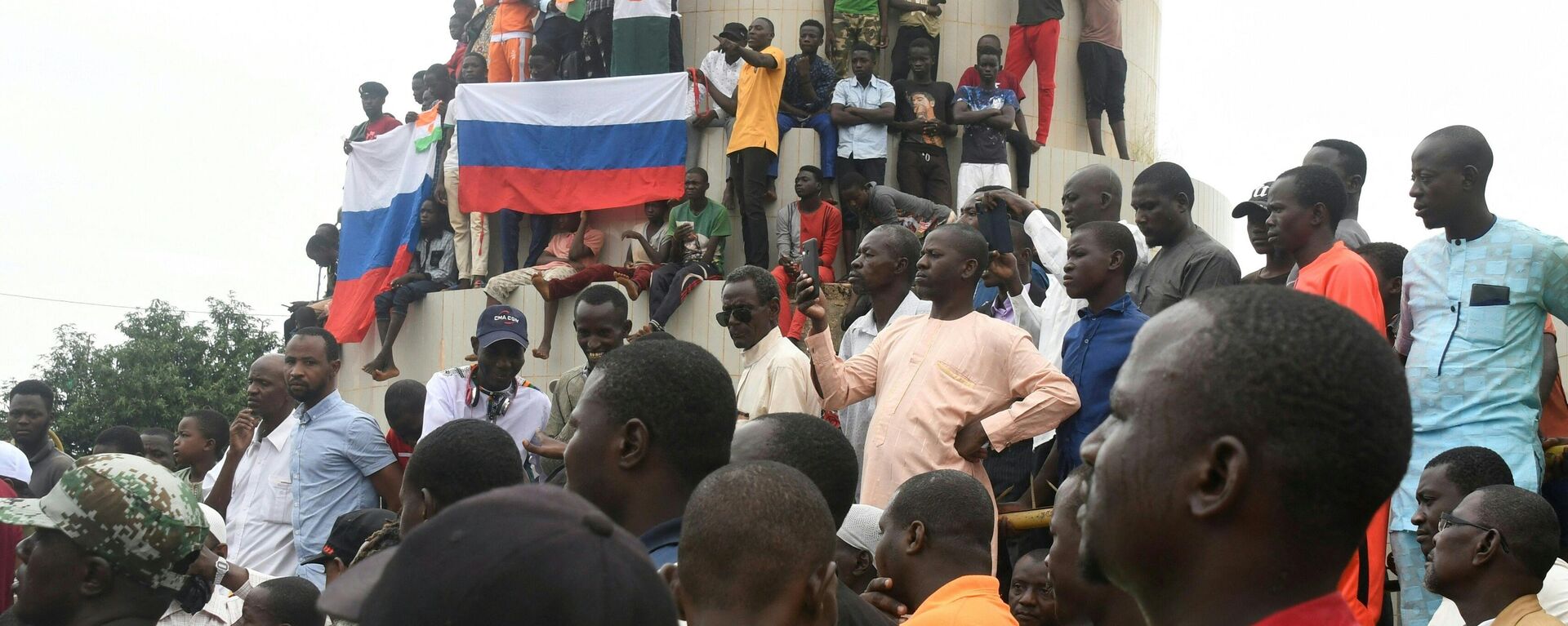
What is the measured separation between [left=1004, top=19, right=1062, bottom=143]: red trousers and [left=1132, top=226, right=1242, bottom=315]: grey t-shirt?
27.0ft

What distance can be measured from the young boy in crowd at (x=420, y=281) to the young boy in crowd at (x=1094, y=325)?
9.99 metres

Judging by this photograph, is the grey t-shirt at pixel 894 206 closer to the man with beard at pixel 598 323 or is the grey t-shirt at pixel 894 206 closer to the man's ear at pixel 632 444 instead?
the man with beard at pixel 598 323

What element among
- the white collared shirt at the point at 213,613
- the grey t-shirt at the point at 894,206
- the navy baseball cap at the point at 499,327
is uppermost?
the grey t-shirt at the point at 894,206

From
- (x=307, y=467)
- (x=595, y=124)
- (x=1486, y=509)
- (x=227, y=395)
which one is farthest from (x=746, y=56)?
(x=227, y=395)

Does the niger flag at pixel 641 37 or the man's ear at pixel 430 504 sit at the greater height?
the niger flag at pixel 641 37

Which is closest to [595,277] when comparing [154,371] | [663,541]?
[663,541]

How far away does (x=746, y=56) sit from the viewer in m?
13.3

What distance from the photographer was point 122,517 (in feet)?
13.0

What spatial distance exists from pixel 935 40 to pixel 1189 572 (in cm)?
1289

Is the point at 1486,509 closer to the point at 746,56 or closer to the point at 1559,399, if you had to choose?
the point at 1559,399

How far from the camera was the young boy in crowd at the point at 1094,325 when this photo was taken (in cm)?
590

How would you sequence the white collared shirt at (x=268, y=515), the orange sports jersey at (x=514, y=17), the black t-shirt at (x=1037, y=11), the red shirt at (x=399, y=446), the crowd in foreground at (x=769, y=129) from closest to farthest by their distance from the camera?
the white collared shirt at (x=268, y=515), the red shirt at (x=399, y=446), the crowd in foreground at (x=769, y=129), the black t-shirt at (x=1037, y=11), the orange sports jersey at (x=514, y=17)

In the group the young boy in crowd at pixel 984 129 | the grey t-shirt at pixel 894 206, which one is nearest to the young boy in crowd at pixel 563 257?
the grey t-shirt at pixel 894 206

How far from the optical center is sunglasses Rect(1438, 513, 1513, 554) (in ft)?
15.6
